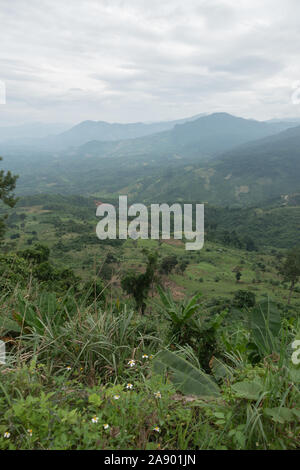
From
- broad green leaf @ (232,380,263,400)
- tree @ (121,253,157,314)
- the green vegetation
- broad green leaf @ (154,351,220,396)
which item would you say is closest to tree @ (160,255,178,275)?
tree @ (121,253,157,314)

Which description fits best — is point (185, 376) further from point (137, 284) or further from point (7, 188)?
point (137, 284)

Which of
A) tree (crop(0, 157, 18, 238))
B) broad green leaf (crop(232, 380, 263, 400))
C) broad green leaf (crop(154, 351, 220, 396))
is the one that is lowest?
broad green leaf (crop(154, 351, 220, 396))

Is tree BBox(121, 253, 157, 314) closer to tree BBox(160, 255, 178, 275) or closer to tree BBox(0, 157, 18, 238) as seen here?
tree BBox(0, 157, 18, 238)

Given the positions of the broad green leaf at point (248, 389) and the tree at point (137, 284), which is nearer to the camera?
the broad green leaf at point (248, 389)

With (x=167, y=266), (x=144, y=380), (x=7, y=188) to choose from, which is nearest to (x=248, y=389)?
(x=144, y=380)

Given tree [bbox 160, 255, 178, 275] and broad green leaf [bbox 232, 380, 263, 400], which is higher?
broad green leaf [bbox 232, 380, 263, 400]

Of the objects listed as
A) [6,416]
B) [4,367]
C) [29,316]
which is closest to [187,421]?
[6,416]

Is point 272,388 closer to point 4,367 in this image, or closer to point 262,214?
point 4,367

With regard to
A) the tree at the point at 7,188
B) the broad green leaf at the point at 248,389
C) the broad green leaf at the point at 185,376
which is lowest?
the broad green leaf at the point at 185,376

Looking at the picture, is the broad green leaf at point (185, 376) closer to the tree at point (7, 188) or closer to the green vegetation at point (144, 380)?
the green vegetation at point (144, 380)

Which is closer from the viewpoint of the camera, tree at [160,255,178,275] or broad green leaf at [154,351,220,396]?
broad green leaf at [154,351,220,396]

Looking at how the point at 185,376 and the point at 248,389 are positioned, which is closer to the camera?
the point at 248,389

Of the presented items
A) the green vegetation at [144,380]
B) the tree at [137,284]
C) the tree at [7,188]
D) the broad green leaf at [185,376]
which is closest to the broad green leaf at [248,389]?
the green vegetation at [144,380]

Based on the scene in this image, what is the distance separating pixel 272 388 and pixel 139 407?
92 cm
